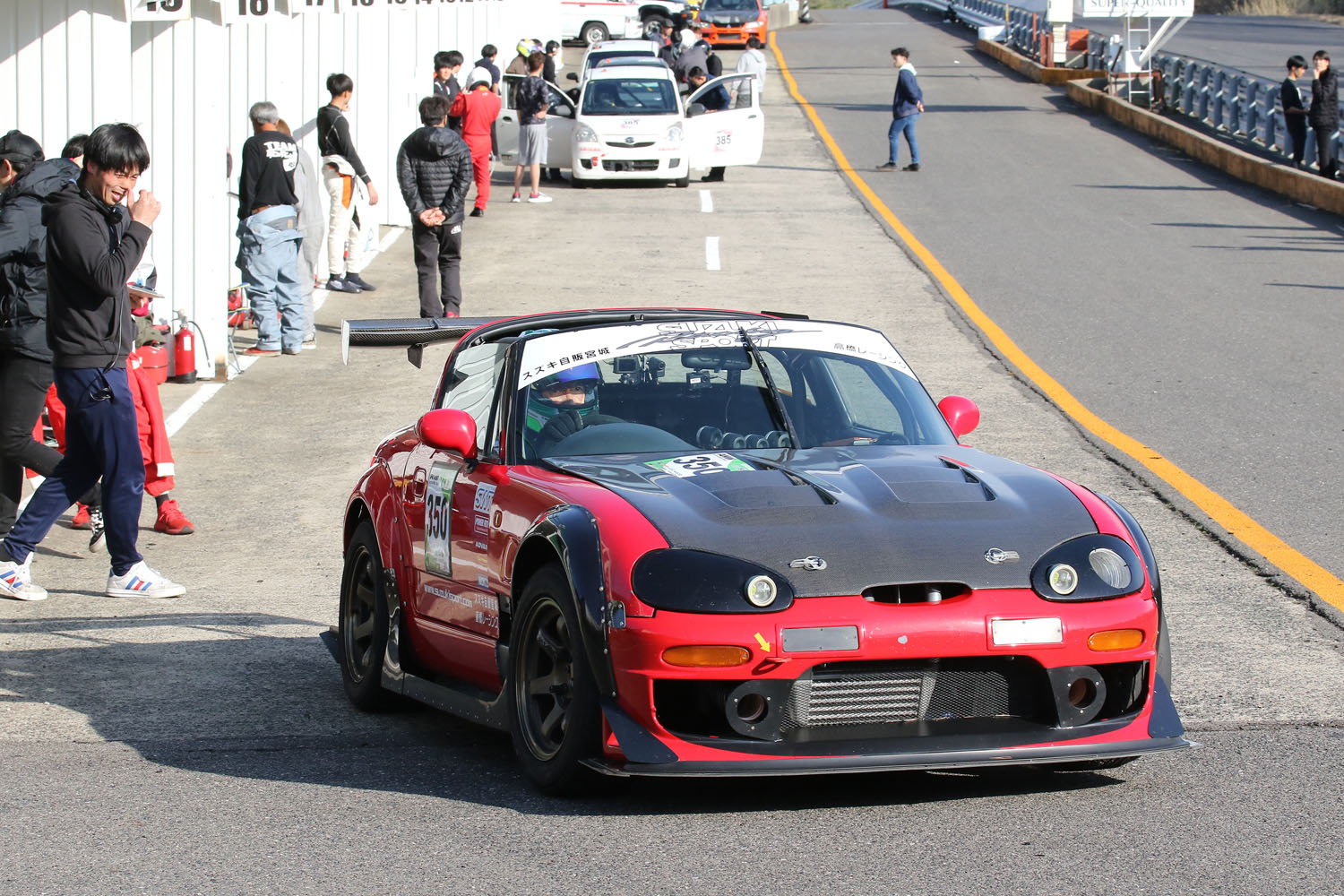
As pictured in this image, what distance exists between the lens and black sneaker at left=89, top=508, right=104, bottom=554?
A: 9.22 m

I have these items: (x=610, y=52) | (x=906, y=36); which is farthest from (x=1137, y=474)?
(x=906, y=36)

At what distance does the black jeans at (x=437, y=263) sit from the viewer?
1544 centimetres

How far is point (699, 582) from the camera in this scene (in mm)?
4578

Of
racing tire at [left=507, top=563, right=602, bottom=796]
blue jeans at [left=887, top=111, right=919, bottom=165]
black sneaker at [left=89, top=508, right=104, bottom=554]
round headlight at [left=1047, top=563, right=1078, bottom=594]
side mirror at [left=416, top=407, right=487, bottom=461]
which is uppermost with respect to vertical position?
blue jeans at [left=887, top=111, right=919, bottom=165]

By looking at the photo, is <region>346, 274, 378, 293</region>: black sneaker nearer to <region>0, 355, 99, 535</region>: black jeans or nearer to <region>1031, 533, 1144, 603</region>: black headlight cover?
<region>0, 355, 99, 535</region>: black jeans

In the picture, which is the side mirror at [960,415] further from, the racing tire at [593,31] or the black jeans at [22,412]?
the racing tire at [593,31]

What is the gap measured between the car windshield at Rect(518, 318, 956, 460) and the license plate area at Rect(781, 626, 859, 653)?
1.32 m

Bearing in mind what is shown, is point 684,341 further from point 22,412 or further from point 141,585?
point 22,412

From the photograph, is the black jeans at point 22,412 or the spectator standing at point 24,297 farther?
the black jeans at point 22,412

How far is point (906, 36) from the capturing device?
57.5 meters

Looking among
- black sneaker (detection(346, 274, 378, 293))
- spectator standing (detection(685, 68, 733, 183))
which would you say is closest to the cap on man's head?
black sneaker (detection(346, 274, 378, 293))

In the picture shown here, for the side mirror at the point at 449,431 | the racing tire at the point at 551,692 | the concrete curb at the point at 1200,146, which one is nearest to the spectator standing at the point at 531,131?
the concrete curb at the point at 1200,146

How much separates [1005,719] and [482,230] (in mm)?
18219

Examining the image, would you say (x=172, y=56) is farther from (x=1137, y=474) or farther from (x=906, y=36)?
(x=906, y=36)
